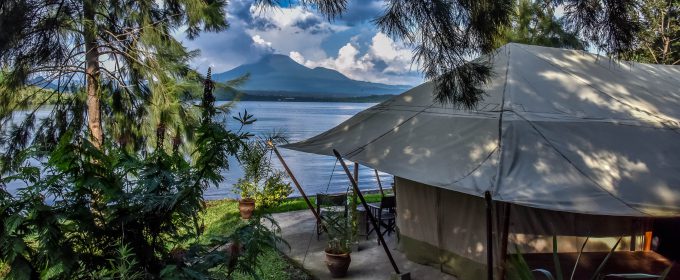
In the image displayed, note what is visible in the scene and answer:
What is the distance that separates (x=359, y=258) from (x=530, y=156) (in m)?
3.02

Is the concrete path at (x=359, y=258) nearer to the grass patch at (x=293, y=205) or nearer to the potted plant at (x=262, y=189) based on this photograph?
the potted plant at (x=262, y=189)

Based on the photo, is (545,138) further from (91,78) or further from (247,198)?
(247,198)

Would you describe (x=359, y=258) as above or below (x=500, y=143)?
below

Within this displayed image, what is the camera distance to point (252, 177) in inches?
374

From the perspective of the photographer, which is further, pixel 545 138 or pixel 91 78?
pixel 91 78

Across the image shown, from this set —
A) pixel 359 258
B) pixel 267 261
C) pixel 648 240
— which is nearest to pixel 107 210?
pixel 267 261

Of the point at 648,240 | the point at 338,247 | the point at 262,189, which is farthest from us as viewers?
the point at 262,189

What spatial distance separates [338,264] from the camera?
230 inches

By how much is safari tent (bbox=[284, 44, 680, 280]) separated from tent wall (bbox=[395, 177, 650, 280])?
0.01 metres

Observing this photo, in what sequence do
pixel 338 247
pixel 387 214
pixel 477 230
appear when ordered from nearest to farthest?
pixel 477 230 < pixel 338 247 < pixel 387 214

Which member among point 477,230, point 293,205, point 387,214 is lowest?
point 293,205

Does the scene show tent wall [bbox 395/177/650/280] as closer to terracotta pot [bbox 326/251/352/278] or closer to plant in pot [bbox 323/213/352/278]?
plant in pot [bbox 323/213/352/278]

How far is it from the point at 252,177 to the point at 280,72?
118 m

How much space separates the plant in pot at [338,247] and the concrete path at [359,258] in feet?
0.43
